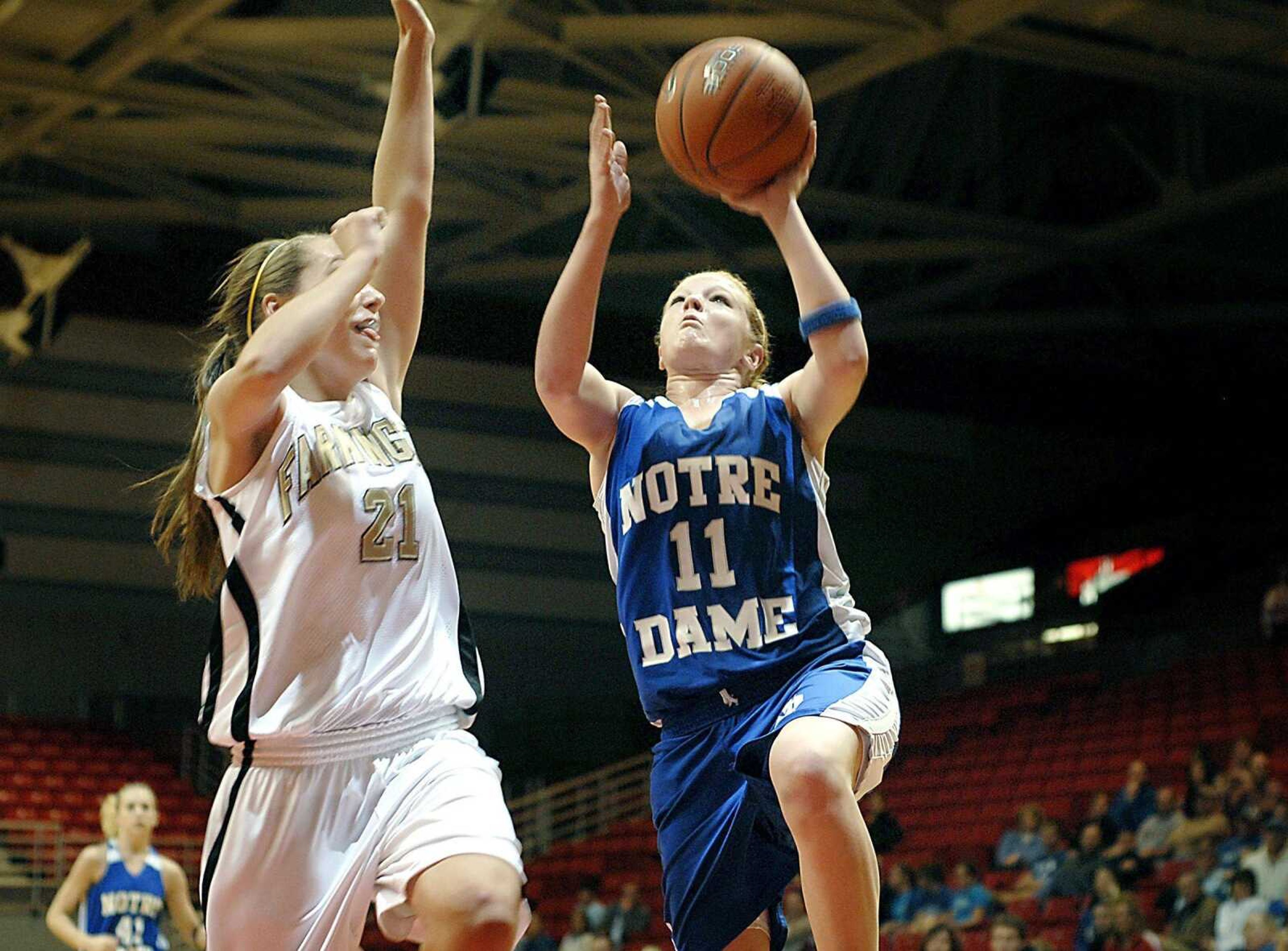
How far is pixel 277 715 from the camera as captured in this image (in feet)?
10.1

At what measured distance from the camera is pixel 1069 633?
1950cm

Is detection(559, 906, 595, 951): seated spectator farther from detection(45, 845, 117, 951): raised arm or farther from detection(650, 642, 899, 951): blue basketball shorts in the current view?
detection(650, 642, 899, 951): blue basketball shorts

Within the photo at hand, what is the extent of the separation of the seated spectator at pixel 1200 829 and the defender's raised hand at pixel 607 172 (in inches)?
331

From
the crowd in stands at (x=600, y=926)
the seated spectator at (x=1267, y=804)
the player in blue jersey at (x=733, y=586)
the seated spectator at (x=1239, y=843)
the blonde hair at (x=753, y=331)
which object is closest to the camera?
the player in blue jersey at (x=733, y=586)

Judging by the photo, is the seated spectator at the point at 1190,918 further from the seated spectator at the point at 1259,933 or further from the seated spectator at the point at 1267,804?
the seated spectator at the point at 1267,804

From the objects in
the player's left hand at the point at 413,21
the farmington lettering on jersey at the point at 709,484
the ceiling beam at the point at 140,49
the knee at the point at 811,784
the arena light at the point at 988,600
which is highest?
the ceiling beam at the point at 140,49

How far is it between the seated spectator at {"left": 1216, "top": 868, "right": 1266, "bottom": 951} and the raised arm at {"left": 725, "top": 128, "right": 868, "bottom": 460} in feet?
22.1

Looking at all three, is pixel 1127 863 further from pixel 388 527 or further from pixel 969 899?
pixel 388 527

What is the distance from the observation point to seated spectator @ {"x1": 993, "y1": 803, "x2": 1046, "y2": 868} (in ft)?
39.6

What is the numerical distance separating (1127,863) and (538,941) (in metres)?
4.62

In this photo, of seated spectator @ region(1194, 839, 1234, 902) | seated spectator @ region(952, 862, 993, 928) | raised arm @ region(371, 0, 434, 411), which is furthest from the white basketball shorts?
seated spectator @ region(952, 862, 993, 928)

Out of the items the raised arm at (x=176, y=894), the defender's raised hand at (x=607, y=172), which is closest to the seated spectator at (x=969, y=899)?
the raised arm at (x=176, y=894)

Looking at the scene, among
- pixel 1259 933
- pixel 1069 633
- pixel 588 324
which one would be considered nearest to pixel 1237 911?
pixel 1259 933

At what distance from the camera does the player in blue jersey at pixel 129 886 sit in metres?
8.10
